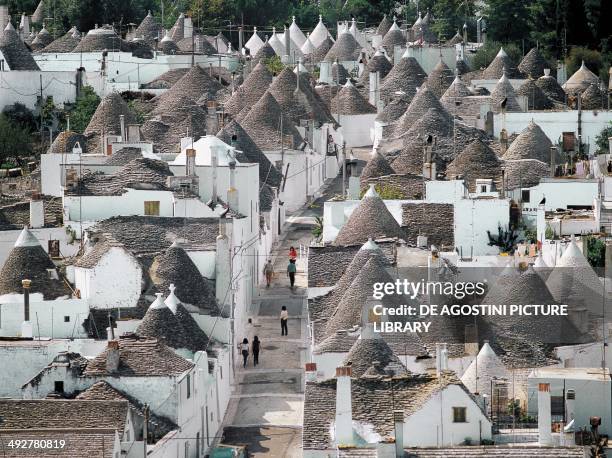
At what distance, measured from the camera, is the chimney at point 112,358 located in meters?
58.0

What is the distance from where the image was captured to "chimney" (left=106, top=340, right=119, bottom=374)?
5800cm

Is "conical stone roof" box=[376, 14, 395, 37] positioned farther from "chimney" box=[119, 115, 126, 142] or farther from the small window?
the small window

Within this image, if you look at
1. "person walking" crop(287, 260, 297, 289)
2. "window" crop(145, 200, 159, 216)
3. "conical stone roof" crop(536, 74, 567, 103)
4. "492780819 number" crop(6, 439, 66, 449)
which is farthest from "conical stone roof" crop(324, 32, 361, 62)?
"492780819 number" crop(6, 439, 66, 449)

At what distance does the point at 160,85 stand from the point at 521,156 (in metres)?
24.2

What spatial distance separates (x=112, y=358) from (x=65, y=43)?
59.9m

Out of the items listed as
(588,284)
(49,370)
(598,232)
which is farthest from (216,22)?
(49,370)

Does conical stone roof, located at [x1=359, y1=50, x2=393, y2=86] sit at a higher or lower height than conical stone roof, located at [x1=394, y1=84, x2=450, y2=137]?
higher

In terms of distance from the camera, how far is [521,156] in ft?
295

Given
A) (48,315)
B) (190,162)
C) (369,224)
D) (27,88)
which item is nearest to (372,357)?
(48,315)

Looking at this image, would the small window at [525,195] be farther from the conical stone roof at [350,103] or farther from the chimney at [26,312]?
the conical stone roof at [350,103]

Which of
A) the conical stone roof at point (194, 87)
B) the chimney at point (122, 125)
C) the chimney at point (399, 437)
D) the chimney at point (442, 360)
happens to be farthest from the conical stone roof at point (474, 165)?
the chimney at point (399, 437)

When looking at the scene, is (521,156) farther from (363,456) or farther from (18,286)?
(363,456)

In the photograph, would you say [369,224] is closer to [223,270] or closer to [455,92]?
[223,270]

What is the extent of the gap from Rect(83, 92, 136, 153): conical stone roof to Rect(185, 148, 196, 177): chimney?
975 centimetres
